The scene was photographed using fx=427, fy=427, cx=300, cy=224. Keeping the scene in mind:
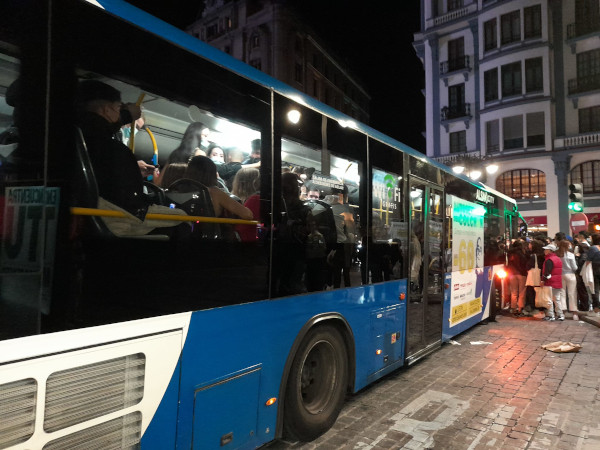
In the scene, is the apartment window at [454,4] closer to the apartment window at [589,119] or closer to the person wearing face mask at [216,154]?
the apartment window at [589,119]

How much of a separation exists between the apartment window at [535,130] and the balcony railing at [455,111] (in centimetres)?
459

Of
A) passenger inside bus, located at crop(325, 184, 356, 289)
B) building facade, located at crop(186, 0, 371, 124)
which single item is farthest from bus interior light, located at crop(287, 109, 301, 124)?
building facade, located at crop(186, 0, 371, 124)

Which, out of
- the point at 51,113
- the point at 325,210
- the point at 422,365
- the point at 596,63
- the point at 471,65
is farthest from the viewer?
the point at 471,65

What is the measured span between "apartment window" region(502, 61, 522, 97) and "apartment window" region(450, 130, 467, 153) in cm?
422

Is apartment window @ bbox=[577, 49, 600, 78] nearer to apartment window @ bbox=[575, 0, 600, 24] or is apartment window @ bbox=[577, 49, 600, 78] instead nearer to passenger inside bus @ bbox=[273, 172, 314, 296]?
apartment window @ bbox=[575, 0, 600, 24]

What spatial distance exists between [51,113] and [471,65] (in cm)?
3679

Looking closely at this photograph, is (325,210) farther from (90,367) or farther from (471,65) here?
(471,65)

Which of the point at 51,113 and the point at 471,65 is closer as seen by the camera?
the point at 51,113

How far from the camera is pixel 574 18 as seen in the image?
2945cm

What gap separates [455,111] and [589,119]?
9224mm

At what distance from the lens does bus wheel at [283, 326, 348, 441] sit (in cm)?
356

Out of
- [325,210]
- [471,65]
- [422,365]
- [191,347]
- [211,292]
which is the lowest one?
[422,365]

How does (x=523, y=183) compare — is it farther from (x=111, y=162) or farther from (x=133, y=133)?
(x=111, y=162)

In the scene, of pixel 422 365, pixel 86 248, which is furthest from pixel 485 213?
pixel 86 248
